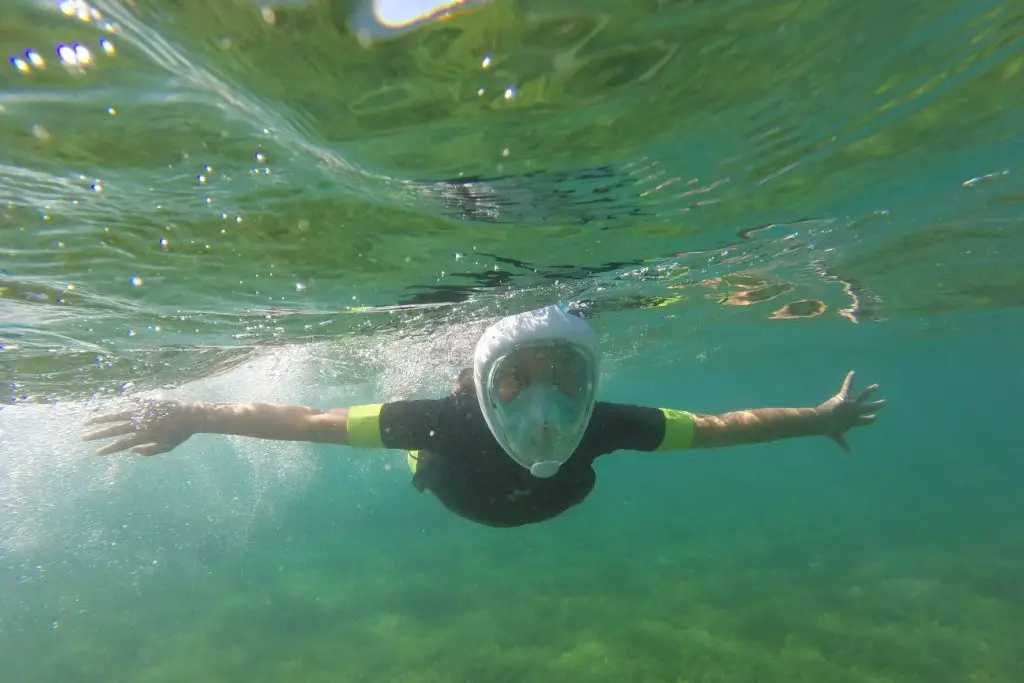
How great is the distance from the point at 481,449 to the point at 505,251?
4.31 metres

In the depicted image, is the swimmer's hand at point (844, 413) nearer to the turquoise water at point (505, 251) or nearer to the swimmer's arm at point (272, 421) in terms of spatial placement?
the turquoise water at point (505, 251)

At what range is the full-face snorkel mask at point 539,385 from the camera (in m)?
5.27

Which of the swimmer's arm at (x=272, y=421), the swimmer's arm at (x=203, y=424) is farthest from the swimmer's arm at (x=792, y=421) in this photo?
the swimmer's arm at (x=203, y=424)

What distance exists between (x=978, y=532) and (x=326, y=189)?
31.6 metres

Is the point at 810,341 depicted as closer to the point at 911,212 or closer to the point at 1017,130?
the point at 911,212

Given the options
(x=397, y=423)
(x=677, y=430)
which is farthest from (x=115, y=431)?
(x=677, y=430)

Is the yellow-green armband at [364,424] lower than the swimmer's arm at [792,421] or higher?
higher

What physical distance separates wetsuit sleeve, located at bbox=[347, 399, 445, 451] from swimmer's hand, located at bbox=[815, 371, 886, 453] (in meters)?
4.65

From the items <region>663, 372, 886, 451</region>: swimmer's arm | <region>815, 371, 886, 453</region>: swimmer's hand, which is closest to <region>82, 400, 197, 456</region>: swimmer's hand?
<region>663, 372, 886, 451</region>: swimmer's arm

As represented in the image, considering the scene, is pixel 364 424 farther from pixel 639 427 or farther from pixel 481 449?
pixel 639 427

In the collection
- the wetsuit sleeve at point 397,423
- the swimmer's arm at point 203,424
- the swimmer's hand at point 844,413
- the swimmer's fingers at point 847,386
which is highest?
the swimmer's arm at point 203,424

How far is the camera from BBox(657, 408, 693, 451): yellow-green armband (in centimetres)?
630

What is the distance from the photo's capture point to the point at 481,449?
5.99 meters

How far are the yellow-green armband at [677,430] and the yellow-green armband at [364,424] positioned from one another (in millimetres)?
3183
